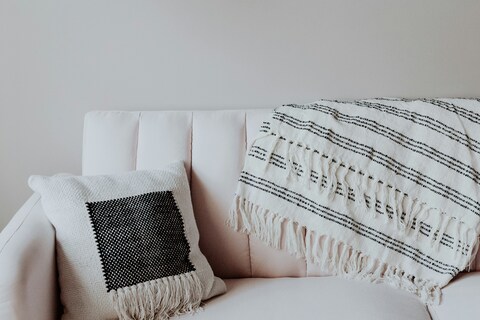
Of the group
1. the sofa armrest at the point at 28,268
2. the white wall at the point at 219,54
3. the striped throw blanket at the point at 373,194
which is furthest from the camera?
the white wall at the point at 219,54

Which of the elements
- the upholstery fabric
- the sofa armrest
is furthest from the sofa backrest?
the sofa armrest

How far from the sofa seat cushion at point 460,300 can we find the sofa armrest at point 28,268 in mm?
947

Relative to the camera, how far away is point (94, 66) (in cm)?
173

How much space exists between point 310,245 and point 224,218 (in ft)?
0.84

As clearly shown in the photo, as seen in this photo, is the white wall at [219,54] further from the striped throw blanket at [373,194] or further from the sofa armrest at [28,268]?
the sofa armrest at [28,268]

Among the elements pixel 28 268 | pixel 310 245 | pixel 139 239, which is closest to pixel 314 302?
pixel 310 245

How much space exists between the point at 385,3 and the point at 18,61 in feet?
3.89

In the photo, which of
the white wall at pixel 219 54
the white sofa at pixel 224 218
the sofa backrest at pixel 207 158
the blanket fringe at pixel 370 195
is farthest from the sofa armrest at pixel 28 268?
the blanket fringe at pixel 370 195

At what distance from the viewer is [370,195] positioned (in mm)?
1493

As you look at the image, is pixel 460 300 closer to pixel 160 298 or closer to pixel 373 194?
pixel 373 194

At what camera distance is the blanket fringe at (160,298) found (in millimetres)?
1274

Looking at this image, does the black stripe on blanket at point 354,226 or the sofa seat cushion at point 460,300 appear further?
the black stripe on blanket at point 354,226

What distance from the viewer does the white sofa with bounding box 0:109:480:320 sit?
135cm

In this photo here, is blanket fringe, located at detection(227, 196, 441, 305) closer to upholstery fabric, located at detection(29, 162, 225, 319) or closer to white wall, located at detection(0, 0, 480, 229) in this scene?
upholstery fabric, located at detection(29, 162, 225, 319)
